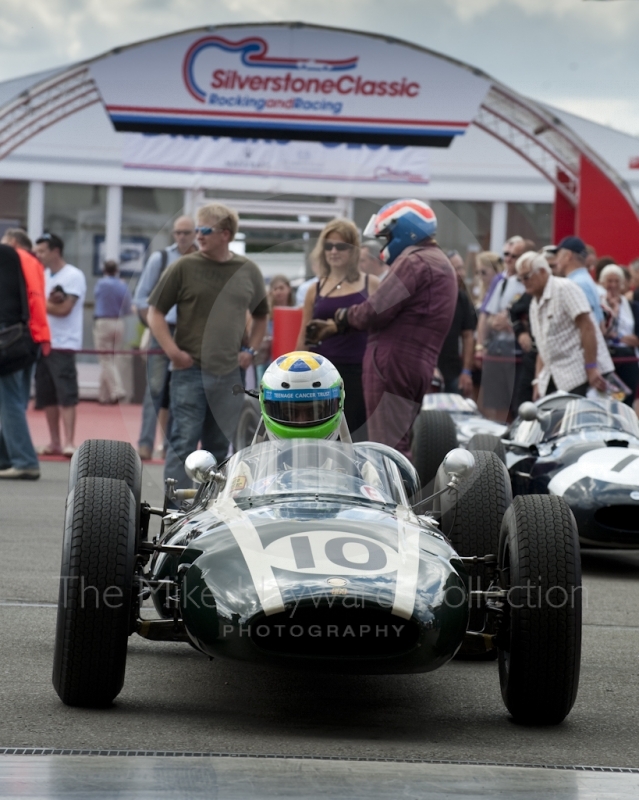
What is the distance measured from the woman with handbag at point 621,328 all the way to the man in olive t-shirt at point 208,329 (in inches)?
237

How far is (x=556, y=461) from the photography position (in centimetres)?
807

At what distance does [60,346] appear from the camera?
510 inches

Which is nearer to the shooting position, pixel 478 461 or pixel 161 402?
Answer: pixel 478 461

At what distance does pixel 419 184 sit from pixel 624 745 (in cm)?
1540

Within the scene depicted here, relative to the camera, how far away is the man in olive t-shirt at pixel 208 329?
6812mm

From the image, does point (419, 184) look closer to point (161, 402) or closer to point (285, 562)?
point (161, 402)

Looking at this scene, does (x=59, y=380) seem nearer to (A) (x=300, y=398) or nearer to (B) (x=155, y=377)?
(B) (x=155, y=377)

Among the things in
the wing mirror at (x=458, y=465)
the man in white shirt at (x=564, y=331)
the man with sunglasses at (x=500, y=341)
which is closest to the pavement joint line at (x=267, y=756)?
the wing mirror at (x=458, y=465)

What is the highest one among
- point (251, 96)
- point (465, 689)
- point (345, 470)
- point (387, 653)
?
point (251, 96)

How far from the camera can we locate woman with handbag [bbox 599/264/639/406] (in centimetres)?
1273

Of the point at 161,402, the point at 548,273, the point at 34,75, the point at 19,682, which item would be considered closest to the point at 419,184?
the point at 34,75

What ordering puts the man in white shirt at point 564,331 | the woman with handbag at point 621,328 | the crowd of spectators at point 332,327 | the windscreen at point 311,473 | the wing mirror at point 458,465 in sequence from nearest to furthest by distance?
the windscreen at point 311,473 → the wing mirror at point 458,465 → the crowd of spectators at point 332,327 → the man in white shirt at point 564,331 → the woman with handbag at point 621,328

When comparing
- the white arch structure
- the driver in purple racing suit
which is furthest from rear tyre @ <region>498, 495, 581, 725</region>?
the white arch structure

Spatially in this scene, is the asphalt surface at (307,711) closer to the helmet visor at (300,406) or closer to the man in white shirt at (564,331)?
the helmet visor at (300,406)
